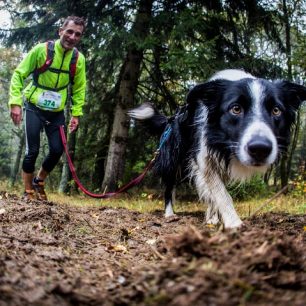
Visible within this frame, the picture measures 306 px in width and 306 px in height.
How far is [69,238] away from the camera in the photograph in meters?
3.03

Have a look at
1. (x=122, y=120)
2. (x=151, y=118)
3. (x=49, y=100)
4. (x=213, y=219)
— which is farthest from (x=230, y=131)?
(x=122, y=120)

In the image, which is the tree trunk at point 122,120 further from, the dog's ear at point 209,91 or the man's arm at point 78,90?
the dog's ear at point 209,91

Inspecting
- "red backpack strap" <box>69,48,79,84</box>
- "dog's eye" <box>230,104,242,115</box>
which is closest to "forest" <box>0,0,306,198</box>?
"red backpack strap" <box>69,48,79,84</box>

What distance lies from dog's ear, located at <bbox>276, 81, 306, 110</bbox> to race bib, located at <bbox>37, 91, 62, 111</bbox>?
299 cm

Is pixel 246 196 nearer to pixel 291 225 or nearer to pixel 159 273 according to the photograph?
pixel 291 225

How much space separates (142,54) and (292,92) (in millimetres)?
5842

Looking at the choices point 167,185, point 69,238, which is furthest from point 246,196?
point 69,238

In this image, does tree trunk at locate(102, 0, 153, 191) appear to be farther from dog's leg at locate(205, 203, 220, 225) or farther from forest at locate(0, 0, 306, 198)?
dog's leg at locate(205, 203, 220, 225)

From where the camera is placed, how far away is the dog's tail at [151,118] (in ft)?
19.7

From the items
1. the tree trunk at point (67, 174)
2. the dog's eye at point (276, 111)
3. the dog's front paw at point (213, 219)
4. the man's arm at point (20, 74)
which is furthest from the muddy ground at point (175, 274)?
the tree trunk at point (67, 174)

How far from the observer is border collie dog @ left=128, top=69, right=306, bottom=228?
11.2 feet

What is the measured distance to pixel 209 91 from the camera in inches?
159

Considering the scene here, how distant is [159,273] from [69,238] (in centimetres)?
170

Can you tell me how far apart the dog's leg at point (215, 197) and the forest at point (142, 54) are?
3.65m
